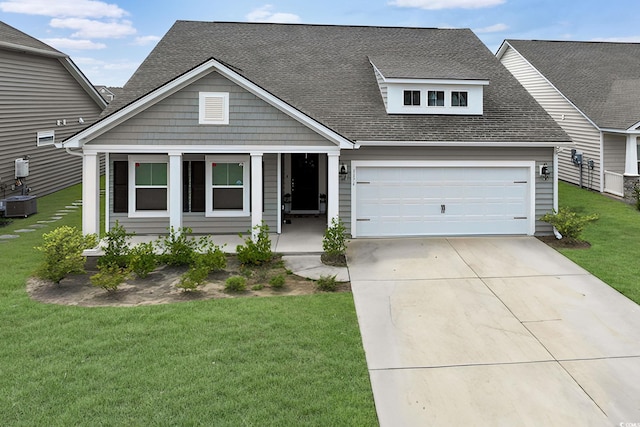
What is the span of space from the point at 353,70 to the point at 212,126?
6.43 metres

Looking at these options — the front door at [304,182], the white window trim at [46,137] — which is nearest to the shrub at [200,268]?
the front door at [304,182]

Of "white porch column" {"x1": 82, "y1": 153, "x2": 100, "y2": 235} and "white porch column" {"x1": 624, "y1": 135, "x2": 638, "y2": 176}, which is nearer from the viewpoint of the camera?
"white porch column" {"x1": 82, "y1": 153, "x2": 100, "y2": 235}

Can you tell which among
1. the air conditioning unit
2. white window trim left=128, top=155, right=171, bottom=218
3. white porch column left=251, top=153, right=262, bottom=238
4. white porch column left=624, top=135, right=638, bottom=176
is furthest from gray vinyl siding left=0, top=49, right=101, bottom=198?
white porch column left=624, top=135, right=638, bottom=176

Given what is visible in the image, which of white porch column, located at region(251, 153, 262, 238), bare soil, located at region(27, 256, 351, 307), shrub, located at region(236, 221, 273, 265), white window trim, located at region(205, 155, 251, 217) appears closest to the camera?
bare soil, located at region(27, 256, 351, 307)

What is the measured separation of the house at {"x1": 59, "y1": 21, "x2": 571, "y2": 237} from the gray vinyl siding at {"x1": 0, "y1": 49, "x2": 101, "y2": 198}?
7.04 m

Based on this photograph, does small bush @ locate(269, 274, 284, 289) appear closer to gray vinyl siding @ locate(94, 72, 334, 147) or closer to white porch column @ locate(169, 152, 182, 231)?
white porch column @ locate(169, 152, 182, 231)

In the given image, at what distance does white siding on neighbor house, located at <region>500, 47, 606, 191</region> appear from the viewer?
64.2ft

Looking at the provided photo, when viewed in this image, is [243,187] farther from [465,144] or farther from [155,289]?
[465,144]

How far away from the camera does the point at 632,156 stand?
17797 millimetres

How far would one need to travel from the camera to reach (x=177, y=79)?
11.1 meters

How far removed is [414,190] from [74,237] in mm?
8567

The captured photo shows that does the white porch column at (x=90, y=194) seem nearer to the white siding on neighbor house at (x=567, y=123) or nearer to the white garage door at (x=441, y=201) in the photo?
the white garage door at (x=441, y=201)

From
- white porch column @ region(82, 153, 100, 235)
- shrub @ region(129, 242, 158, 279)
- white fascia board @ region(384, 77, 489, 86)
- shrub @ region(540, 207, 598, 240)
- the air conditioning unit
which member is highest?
white fascia board @ region(384, 77, 489, 86)

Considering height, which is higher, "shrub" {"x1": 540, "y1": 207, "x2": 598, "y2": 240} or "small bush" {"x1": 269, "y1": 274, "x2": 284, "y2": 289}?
"shrub" {"x1": 540, "y1": 207, "x2": 598, "y2": 240}
